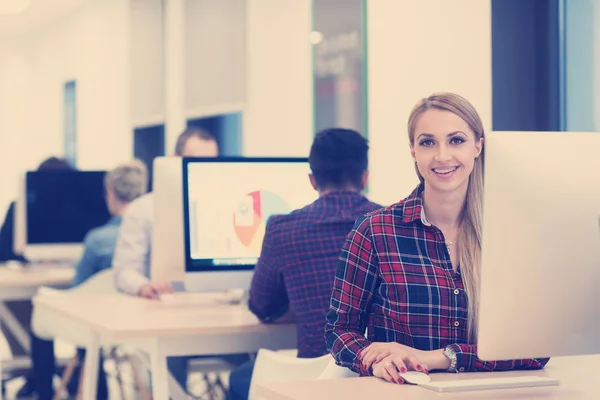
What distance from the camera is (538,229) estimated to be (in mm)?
1521

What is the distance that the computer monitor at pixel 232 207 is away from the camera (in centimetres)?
309

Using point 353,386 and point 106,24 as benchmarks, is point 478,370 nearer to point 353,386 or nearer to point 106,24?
point 353,386

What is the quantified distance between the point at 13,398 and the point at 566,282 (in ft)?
13.3

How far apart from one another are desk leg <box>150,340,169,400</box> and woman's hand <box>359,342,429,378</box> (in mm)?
1012

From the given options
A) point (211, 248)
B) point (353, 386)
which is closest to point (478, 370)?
point (353, 386)

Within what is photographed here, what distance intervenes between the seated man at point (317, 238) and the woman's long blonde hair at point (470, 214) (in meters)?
0.66

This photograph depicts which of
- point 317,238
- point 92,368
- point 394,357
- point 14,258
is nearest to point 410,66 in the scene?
point 317,238

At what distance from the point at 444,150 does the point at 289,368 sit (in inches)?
27.0

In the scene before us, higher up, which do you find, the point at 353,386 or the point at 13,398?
the point at 353,386

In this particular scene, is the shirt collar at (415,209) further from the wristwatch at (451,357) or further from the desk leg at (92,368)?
the desk leg at (92,368)

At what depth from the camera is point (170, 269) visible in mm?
3318

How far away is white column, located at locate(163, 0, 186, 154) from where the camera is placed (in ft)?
23.3

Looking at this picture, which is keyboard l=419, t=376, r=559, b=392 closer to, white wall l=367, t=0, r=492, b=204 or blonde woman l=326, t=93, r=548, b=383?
blonde woman l=326, t=93, r=548, b=383

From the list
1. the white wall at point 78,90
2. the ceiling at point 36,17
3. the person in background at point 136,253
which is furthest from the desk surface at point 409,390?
the ceiling at point 36,17
